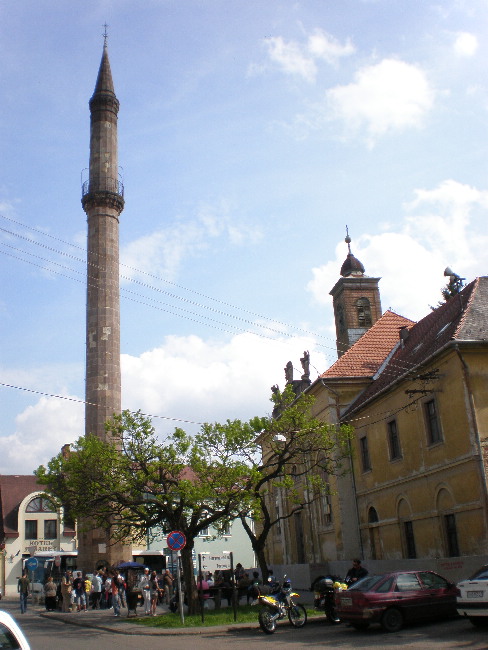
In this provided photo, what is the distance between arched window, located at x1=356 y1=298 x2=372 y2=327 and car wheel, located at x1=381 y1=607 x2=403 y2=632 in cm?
2944

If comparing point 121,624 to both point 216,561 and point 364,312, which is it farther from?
point 364,312

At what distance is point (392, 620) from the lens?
1605cm

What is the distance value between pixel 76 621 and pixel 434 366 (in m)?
15.8

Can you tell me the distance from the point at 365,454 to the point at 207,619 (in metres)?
12.5

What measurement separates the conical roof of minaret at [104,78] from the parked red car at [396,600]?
41588 mm

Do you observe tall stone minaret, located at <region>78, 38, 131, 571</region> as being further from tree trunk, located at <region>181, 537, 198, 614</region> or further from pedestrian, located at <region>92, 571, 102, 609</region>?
tree trunk, located at <region>181, 537, 198, 614</region>

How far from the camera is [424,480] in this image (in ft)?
82.1

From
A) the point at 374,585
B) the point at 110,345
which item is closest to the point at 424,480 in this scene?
the point at 374,585

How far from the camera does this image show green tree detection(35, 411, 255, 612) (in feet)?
76.6

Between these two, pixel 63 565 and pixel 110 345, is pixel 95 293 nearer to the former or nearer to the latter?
pixel 110 345

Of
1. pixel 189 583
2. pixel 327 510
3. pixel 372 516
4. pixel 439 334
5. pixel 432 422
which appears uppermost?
pixel 439 334

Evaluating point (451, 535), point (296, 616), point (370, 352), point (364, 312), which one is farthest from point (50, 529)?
point (296, 616)

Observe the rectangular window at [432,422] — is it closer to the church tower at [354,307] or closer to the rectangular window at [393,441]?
the rectangular window at [393,441]

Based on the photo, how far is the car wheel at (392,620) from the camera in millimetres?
15906
